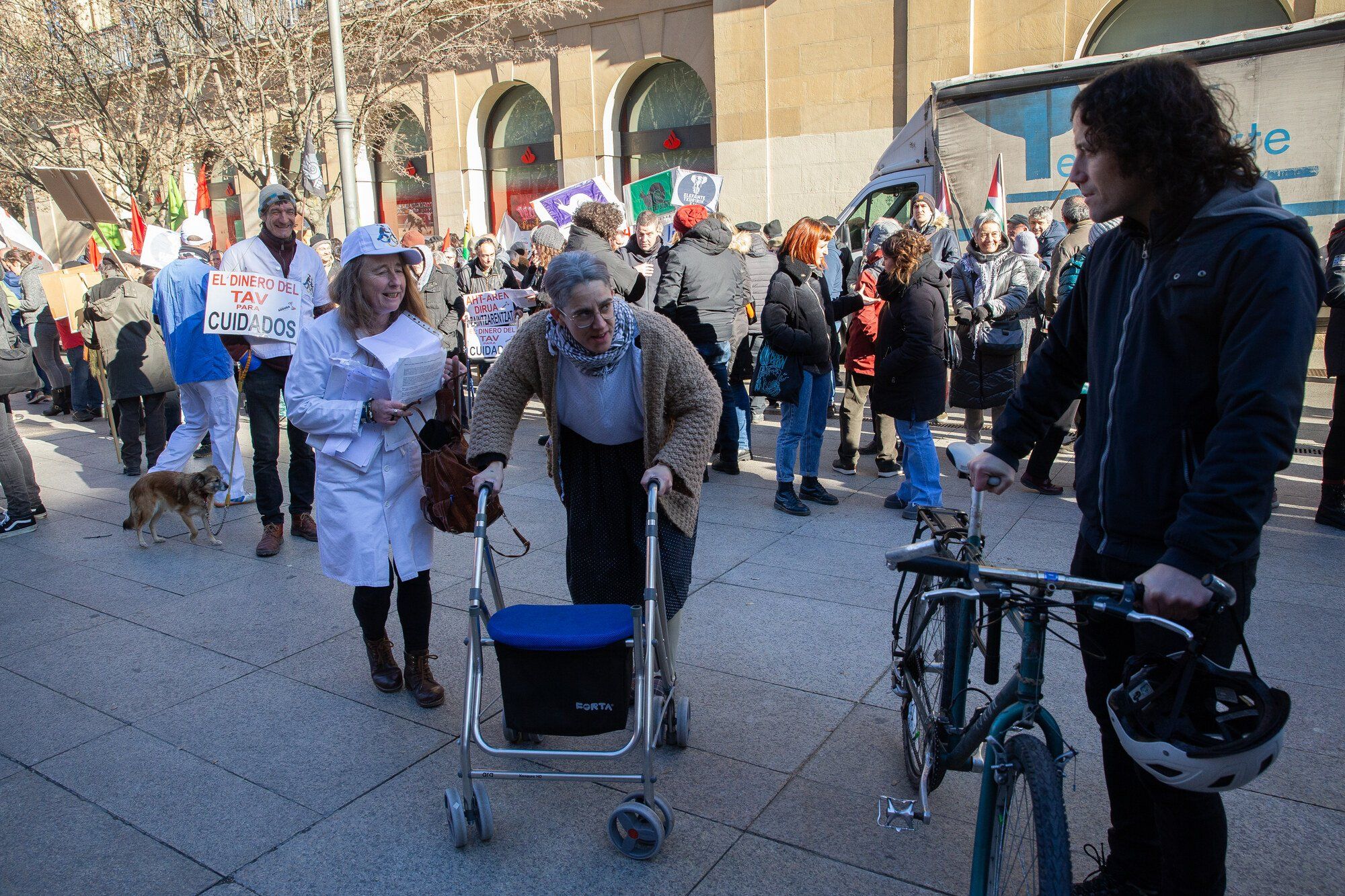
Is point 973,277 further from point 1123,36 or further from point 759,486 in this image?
point 1123,36

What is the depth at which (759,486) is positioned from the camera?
727 cm

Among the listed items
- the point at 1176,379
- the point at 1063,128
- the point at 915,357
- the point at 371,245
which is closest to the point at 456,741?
the point at 371,245

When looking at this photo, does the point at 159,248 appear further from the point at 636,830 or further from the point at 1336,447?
the point at 1336,447

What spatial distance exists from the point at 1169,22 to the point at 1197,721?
14806 mm

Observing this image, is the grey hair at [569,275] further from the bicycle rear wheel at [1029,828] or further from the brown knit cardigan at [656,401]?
the bicycle rear wheel at [1029,828]

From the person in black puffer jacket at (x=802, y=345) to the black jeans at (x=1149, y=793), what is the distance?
399 centimetres

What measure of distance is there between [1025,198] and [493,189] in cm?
1323

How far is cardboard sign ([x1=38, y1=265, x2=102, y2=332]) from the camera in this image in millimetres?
9148

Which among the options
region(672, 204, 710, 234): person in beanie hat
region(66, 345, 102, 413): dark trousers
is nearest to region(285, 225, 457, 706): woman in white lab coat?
region(672, 204, 710, 234): person in beanie hat

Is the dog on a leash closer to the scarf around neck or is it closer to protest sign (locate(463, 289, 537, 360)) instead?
protest sign (locate(463, 289, 537, 360))

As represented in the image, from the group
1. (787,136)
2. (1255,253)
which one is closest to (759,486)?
(1255,253)

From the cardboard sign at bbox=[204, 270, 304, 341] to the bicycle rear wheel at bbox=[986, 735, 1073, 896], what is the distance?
197 inches

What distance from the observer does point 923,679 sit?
303cm

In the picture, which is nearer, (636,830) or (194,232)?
(636,830)
